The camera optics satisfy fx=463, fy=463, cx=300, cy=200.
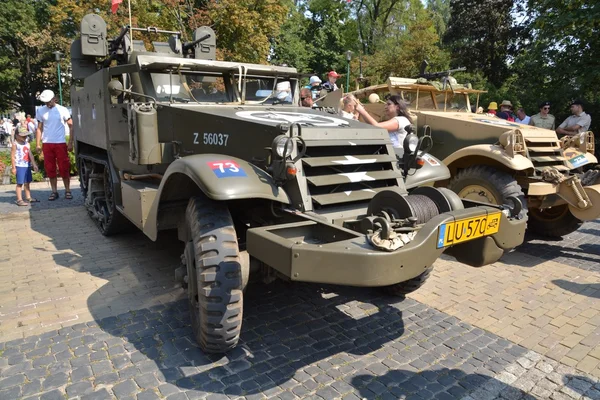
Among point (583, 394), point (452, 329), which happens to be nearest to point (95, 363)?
point (452, 329)

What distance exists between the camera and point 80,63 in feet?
20.9

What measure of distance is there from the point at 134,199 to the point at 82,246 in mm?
1942

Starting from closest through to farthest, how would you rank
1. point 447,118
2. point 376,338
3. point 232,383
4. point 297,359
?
point 232,383
point 297,359
point 376,338
point 447,118

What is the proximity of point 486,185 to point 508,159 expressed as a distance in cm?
39

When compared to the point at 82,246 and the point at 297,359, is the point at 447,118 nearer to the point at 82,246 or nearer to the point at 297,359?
the point at 297,359

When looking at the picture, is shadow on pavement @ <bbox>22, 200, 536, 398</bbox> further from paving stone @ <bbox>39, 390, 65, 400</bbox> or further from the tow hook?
the tow hook

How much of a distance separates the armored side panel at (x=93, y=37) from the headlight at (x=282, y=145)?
12.9 ft

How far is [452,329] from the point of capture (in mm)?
3805

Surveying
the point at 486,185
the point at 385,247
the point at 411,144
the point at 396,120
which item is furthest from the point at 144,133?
the point at 486,185

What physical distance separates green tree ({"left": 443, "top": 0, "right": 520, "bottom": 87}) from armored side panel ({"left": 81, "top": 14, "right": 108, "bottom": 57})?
20.9 meters

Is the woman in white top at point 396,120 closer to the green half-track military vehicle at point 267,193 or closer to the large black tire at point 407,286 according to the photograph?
the green half-track military vehicle at point 267,193

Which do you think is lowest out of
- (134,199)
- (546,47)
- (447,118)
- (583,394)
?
(583,394)

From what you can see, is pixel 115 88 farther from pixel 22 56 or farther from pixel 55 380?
pixel 22 56

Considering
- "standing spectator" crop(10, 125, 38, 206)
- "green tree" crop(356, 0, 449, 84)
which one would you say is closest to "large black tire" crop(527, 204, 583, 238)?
"standing spectator" crop(10, 125, 38, 206)
